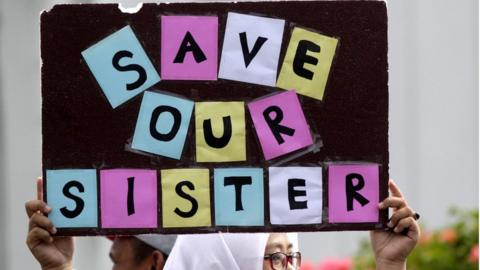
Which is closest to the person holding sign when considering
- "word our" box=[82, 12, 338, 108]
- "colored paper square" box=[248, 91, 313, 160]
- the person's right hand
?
the person's right hand

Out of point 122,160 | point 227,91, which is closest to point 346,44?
point 227,91

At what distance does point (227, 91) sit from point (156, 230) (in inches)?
17.2

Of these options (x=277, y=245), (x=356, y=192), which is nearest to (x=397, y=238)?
(x=356, y=192)

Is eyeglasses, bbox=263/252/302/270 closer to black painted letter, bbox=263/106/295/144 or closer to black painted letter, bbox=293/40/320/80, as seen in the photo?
black painted letter, bbox=263/106/295/144

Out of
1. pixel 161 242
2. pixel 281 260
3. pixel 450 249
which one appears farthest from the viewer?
pixel 450 249

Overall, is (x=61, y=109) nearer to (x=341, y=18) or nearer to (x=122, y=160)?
(x=122, y=160)

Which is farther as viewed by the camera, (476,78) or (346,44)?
(476,78)

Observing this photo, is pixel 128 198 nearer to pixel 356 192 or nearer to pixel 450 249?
pixel 356 192

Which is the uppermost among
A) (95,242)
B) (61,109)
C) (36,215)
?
(61,109)

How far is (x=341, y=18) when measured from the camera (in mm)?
4527

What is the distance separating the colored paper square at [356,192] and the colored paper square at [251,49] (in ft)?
1.06

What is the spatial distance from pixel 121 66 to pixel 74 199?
395 mm

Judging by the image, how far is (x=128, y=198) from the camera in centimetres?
452

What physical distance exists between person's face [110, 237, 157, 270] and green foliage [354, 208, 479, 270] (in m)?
2.49
